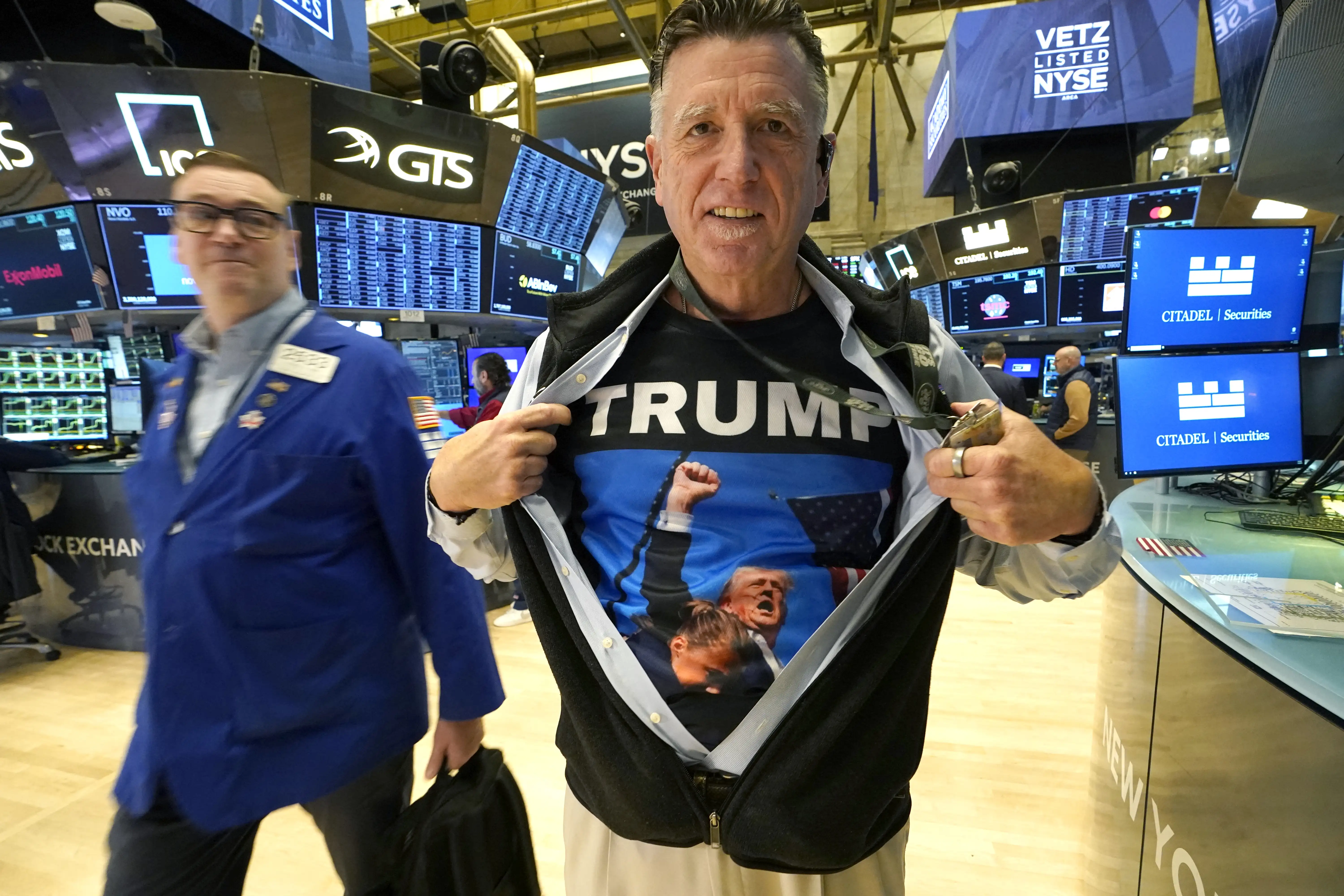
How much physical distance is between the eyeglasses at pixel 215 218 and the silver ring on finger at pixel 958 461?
4.64ft

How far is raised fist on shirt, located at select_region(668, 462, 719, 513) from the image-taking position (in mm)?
1002

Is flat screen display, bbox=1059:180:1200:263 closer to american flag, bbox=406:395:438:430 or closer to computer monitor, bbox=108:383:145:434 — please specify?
american flag, bbox=406:395:438:430

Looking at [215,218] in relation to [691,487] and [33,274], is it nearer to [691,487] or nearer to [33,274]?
[691,487]

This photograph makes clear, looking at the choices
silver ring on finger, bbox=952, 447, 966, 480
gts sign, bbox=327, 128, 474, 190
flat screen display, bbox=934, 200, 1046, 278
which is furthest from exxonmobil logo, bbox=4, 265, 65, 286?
flat screen display, bbox=934, 200, 1046, 278

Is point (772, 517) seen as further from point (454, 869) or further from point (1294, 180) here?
point (1294, 180)

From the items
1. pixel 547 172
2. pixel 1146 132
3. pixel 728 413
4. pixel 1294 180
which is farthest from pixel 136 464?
pixel 1146 132

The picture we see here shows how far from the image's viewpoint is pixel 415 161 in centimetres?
456

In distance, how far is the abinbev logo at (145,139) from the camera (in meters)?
3.76

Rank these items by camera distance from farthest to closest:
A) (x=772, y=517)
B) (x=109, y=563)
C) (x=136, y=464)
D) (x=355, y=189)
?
(x=355, y=189), (x=109, y=563), (x=136, y=464), (x=772, y=517)

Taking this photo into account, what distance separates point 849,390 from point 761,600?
13.7 inches

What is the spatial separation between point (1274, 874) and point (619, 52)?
48.7ft

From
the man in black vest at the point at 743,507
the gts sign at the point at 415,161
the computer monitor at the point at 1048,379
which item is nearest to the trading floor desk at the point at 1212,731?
the man in black vest at the point at 743,507

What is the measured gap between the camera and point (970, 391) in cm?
104

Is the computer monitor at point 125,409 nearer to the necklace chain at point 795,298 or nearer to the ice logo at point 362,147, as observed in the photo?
the ice logo at point 362,147
